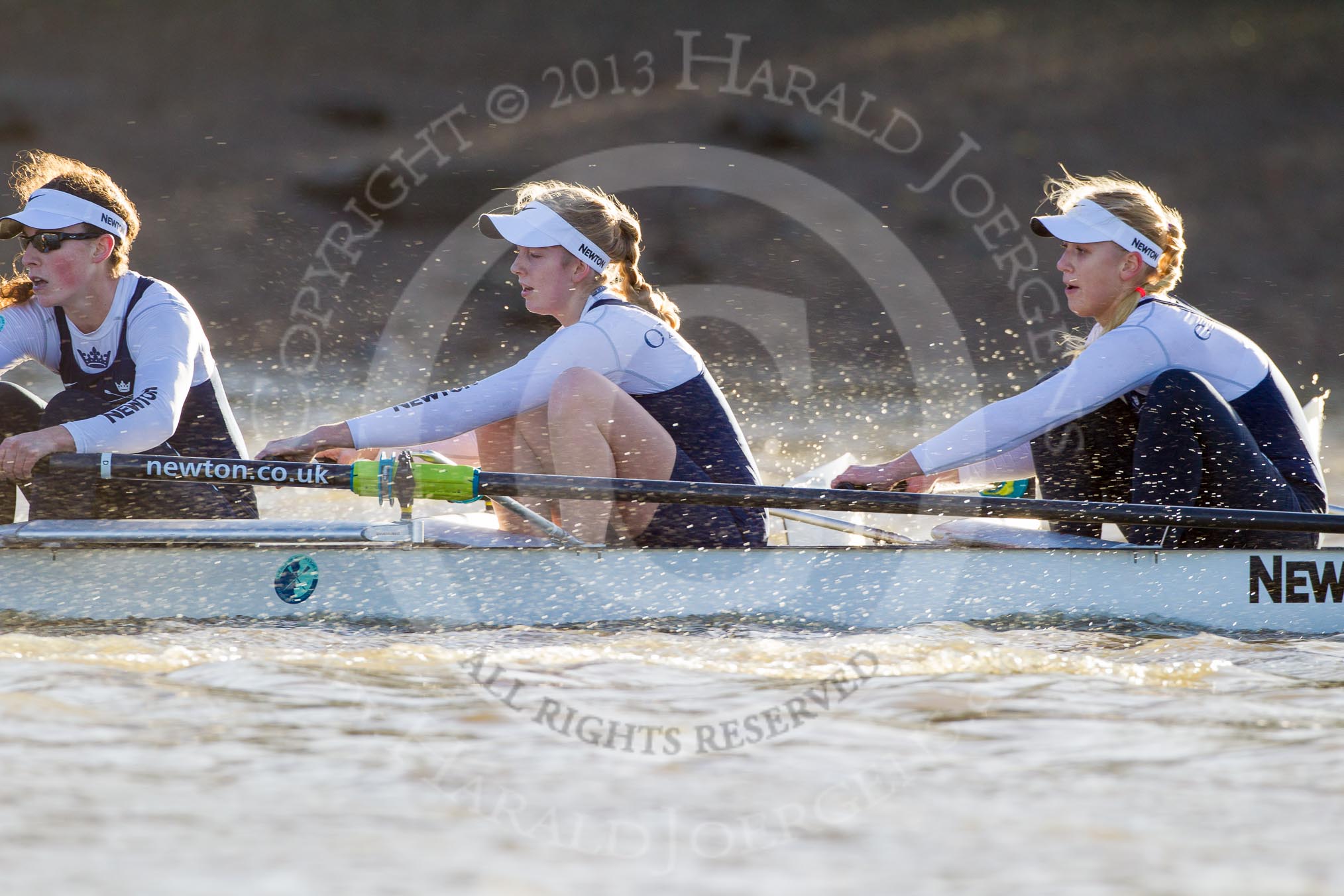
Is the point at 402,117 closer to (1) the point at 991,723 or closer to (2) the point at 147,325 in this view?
(2) the point at 147,325

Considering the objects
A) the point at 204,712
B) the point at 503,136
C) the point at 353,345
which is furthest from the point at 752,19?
the point at 204,712

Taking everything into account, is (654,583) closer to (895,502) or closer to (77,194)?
(895,502)

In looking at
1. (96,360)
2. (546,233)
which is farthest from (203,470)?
(546,233)

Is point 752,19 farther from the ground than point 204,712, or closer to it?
farther from the ground

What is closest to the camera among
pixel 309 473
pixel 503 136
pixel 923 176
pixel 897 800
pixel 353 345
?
pixel 897 800

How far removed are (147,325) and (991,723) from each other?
238 centimetres

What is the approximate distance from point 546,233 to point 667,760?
166cm

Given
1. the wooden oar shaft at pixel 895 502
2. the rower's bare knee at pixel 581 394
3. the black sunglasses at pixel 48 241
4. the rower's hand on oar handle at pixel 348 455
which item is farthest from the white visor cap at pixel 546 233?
the black sunglasses at pixel 48 241

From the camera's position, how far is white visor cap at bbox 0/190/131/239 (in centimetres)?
348

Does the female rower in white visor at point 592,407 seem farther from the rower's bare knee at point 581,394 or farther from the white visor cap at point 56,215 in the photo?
the white visor cap at point 56,215

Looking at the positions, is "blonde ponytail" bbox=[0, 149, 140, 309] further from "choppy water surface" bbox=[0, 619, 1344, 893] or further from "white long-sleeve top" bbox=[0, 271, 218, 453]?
"choppy water surface" bbox=[0, 619, 1344, 893]

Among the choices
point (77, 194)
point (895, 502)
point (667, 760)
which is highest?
point (77, 194)

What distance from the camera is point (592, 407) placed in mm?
3410

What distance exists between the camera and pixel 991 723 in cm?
277
